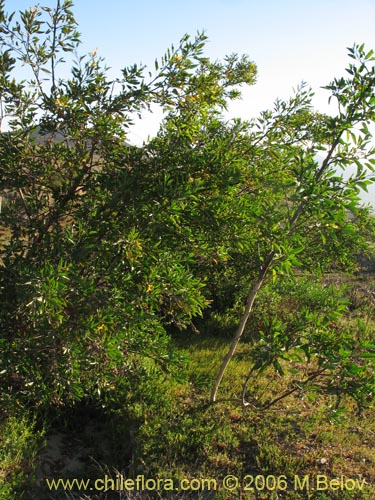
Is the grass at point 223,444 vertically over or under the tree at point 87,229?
under

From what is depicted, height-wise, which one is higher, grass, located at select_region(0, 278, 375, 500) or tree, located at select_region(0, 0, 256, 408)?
tree, located at select_region(0, 0, 256, 408)

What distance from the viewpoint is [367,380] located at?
12.3 ft

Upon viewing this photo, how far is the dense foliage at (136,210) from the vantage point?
360 centimetres

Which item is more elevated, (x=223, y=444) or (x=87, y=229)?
(x=87, y=229)

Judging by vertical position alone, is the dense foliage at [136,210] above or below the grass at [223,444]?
above

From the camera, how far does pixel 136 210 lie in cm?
370

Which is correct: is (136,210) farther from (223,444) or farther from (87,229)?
(223,444)

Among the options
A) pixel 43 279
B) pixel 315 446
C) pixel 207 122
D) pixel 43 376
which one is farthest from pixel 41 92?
pixel 315 446

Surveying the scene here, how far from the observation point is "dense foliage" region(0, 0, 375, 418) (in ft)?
11.8

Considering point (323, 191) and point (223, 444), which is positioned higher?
point (323, 191)

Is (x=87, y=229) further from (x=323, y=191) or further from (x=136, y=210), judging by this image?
(x=323, y=191)

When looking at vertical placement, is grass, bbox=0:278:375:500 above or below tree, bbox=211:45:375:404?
below

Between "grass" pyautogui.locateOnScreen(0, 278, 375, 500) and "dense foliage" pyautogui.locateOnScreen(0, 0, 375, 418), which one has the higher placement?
"dense foliage" pyautogui.locateOnScreen(0, 0, 375, 418)

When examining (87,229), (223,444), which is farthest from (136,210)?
(223,444)
